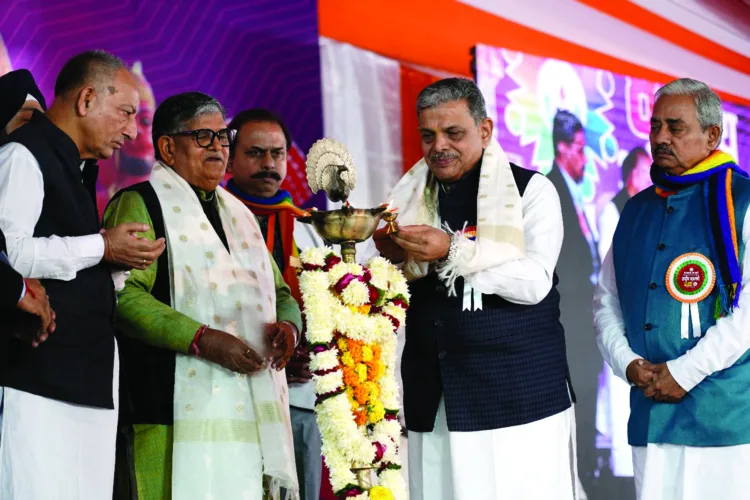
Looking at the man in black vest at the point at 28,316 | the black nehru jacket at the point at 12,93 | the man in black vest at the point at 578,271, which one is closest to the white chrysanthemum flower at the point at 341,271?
the man in black vest at the point at 28,316

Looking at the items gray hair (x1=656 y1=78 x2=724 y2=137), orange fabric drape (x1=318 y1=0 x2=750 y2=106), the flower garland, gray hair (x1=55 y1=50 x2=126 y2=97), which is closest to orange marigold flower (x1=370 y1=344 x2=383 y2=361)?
the flower garland

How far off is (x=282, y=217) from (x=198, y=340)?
141 centimetres

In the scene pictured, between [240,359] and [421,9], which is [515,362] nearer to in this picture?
[240,359]

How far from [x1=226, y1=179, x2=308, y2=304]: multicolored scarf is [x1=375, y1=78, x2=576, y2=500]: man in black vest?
0.91 m

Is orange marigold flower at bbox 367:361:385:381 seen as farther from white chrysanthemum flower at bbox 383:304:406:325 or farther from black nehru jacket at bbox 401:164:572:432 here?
black nehru jacket at bbox 401:164:572:432

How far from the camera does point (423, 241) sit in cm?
322

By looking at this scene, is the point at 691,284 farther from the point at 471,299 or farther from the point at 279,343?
the point at 279,343

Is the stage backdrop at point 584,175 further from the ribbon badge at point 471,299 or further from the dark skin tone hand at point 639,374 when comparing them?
the ribbon badge at point 471,299

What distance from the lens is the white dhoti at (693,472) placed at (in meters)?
3.66

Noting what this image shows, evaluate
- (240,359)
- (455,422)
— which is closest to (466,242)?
(455,422)

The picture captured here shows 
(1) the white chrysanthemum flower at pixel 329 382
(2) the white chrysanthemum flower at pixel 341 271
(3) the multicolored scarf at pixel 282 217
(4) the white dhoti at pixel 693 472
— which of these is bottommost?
(4) the white dhoti at pixel 693 472

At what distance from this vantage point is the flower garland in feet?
10.1

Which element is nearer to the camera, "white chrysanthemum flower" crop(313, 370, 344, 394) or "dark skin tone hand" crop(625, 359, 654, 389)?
"white chrysanthemum flower" crop(313, 370, 344, 394)

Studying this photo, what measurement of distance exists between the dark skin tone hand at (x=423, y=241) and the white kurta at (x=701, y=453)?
103cm
